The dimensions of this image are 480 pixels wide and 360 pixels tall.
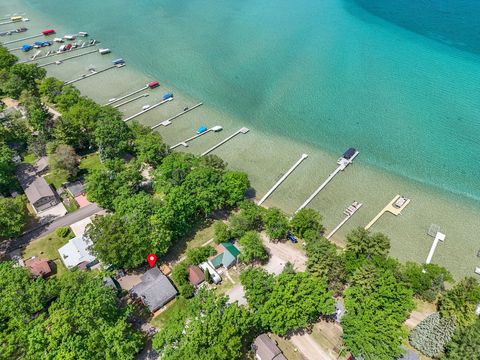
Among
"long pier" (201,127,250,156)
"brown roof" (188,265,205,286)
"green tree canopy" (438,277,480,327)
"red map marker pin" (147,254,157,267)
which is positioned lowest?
"red map marker pin" (147,254,157,267)

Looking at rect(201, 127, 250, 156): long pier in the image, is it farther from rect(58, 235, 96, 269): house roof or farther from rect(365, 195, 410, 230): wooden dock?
rect(365, 195, 410, 230): wooden dock

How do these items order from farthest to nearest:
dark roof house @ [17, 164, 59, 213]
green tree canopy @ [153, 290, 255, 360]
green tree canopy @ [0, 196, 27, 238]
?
dark roof house @ [17, 164, 59, 213] < green tree canopy @ [0, 196, 27, 238] < green tree canopy @ [153, 290, 255, 360]

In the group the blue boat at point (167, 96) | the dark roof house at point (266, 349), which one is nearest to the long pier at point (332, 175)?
the dark roof house at point (266, 349)

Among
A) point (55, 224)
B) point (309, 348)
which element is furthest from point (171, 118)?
point (309, 348)

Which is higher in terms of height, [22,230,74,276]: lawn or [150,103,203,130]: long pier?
[150,103,203,130]: long pier

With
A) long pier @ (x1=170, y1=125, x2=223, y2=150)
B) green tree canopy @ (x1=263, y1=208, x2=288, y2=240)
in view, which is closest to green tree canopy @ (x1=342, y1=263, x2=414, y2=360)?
green tree canopy @ (x1=263, y1=208, x2=288, y2=240)

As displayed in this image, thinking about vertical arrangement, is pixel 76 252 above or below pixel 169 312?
below

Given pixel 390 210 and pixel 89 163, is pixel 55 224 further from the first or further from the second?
pixel 390 210
